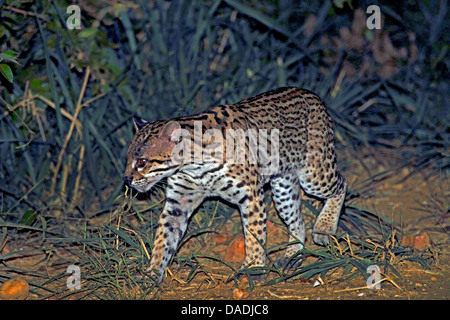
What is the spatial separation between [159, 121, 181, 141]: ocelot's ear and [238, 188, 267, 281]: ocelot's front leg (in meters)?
0.74

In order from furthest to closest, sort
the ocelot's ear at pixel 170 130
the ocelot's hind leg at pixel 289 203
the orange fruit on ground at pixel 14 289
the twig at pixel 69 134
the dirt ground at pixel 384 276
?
the twig at pixel 69 134
the ocelot's hind leg at pixel 289 203
the ocelot's ear at pixel 170 130
the orange fruit on ground at pixel 14 289
the dirt ground at pixel 384 276

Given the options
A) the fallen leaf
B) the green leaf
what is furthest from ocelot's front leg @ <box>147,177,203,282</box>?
the green leaf

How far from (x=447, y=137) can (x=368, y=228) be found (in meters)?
1.83

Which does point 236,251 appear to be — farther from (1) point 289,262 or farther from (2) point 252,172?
(2) point 252,172

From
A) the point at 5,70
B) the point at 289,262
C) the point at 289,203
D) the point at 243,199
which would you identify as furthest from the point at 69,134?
the point at 289,262

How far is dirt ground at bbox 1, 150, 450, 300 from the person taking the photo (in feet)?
14.5

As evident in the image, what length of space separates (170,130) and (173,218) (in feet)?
2.54

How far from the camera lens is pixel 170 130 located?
473cm

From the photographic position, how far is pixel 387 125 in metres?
7.68

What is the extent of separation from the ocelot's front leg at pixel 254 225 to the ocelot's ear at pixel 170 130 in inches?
29.3

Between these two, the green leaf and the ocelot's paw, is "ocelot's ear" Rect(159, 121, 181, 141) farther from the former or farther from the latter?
the ocelot's paw

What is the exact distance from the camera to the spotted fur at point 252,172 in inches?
189

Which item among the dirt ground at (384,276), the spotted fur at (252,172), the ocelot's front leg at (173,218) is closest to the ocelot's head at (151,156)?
the spotted fur at (252,172)

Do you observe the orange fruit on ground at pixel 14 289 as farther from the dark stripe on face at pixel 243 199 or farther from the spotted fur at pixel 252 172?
the dark stripe on face at pixel 243 199
